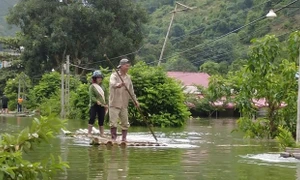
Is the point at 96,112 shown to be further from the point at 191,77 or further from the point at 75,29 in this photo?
the point at 191,77

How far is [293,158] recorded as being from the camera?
1100 cm

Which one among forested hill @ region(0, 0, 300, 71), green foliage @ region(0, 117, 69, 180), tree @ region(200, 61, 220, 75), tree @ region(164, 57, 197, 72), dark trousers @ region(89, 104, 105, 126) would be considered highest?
forested hill @ region(0, 0, 300, 71)

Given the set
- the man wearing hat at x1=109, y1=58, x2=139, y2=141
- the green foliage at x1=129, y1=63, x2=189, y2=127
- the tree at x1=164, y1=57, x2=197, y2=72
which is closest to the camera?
the man wearing hat at x1=109, y1=58, x2=139, y2=141

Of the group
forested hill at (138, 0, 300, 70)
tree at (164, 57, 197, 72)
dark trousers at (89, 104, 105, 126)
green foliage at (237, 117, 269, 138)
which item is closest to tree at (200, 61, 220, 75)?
forested hill at (138, 0, 300, 70)

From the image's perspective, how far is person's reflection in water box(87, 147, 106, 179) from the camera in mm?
8453

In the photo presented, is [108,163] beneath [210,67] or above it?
beneath

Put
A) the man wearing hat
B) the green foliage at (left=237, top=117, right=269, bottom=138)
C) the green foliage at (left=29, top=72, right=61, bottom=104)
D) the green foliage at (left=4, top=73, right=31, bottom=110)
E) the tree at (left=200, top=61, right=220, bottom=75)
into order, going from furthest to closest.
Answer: the tree at (left=200, top=61, right=220, bottom=75) → the green foliage at (left=4, top=73, right=31, bottom=110) → the green foliage at (left=29, top=72, right=61, bottom=104) → the green foliage at (left=237, top=117, right=269, bottom=138) → the man wearing hat

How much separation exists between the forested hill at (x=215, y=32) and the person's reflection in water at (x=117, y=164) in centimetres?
4852

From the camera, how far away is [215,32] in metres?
78.8

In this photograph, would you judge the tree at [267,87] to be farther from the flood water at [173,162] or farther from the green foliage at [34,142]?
the green foliage at [34,142]

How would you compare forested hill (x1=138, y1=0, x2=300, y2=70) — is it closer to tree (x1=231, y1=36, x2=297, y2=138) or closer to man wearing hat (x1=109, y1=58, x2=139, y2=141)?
tree (x1=231, y1=36, x2=297, y2=138)

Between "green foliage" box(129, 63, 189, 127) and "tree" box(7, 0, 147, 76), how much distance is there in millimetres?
26065

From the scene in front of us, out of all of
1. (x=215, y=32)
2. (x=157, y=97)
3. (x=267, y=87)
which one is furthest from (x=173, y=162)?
(x=215, y=32)

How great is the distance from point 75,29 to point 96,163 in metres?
43.8
